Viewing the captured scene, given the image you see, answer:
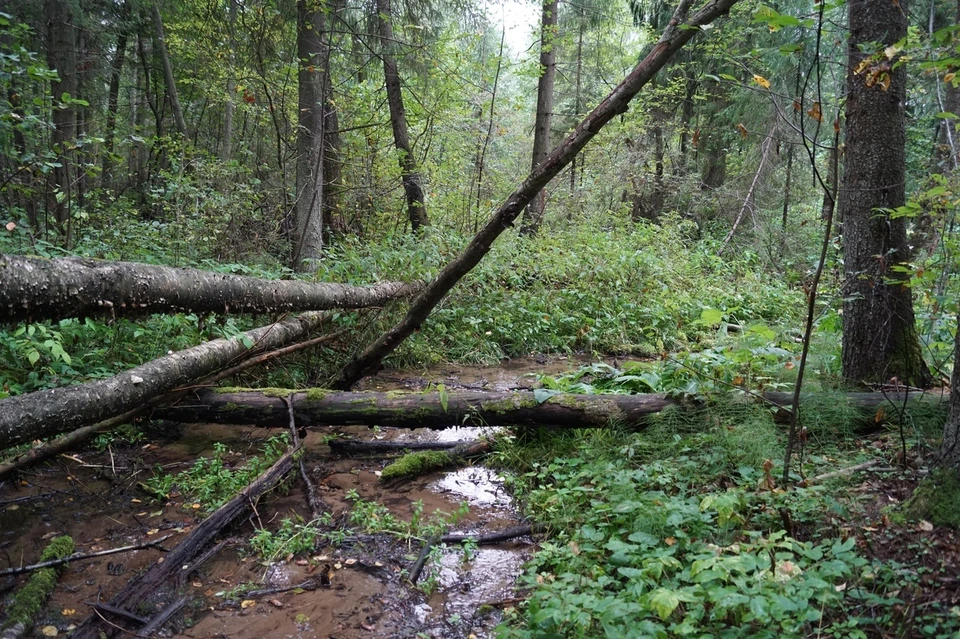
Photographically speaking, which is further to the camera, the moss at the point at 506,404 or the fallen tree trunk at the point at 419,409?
the moss at the point at 506,404

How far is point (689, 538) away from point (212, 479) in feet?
11.6

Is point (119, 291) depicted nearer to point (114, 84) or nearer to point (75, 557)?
point (75, 557)

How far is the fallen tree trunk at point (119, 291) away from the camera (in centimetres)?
283

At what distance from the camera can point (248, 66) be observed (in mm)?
10055

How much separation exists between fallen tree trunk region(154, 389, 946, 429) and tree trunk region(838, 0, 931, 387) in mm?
475

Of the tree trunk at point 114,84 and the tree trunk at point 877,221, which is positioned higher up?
the tree trunk at point 114,84

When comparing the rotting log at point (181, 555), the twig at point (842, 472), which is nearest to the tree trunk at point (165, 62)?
the rotting log at point (181, 555)

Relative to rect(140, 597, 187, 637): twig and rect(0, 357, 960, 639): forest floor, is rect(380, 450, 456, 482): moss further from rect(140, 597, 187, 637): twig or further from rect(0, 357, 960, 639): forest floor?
rect(140, 597, 187, 637): twig

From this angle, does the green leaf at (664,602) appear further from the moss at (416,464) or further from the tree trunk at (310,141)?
the tree trunk at (310,141)

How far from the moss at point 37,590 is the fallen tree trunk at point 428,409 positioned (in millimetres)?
1755

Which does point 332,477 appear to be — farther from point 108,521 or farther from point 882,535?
point 882,535

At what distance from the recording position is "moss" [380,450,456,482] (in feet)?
15.2

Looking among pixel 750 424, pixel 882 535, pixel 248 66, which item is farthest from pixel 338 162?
pixel 882 535

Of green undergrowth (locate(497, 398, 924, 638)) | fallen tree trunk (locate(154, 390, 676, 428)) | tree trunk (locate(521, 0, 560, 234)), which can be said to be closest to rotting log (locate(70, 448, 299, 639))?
fallen tree trunk (locate(154, 390, 676, 428))
